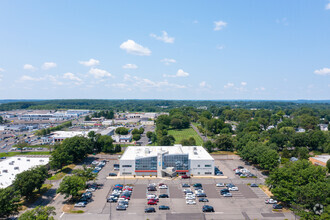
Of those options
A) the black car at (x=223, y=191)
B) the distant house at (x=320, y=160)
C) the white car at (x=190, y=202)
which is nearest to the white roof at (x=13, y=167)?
the white car at (x=190, y=202)

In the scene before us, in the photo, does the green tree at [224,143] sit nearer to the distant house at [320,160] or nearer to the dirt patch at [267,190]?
the distant house at [320,160]

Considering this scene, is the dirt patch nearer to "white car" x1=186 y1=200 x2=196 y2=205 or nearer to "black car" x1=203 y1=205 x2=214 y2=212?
"black car" x1=203 y1=205 x2=214 y2=212

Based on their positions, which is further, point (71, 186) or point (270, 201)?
point (270, 201)

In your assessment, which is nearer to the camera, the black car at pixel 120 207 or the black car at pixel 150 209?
the black car at pixel 150 209

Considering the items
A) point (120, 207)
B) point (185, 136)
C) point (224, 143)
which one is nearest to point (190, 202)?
point (120, 207)

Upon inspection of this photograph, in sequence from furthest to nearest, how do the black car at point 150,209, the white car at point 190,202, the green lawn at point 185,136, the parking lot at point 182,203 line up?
the green lawn at point 185,136
the white car at point 190,202
the black car at point 150,209
the parking lot at point 182,203

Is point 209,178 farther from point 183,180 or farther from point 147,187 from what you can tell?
point 147,187

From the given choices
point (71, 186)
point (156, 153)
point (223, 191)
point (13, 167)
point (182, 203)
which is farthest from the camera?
point (156, 153)

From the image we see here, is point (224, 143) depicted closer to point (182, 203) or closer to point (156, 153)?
point (156, 153)

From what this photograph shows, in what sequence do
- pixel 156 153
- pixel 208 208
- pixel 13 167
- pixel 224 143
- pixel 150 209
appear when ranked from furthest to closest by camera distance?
1. pixel 224 143
2. pixel 156 153
3. pixel 13 167
4. pixel 208 208
5. pixel 150 209
